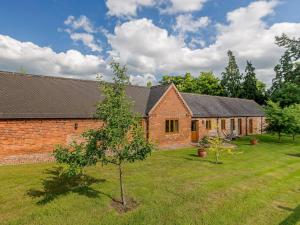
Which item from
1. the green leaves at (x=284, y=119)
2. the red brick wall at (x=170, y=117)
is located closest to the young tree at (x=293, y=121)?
the green leaves at (x=284, y=119)

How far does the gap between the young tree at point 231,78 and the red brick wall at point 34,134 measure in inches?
2031

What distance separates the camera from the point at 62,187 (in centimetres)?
1222

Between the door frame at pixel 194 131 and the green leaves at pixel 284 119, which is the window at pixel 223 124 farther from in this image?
the green leaves at pixel 284 119

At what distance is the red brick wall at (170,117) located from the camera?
83.0ft

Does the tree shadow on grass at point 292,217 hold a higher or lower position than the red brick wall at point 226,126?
lower

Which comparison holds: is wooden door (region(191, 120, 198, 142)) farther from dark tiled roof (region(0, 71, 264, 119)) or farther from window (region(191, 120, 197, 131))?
dark tiled roof (region(0, 71, 264, 119))

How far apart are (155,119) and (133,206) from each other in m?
15.6

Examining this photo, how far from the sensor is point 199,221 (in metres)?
8.84

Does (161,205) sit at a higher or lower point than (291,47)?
lower

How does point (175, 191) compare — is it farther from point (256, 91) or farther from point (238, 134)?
point (256, 91)

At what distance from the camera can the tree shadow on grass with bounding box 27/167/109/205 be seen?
36.3 ft

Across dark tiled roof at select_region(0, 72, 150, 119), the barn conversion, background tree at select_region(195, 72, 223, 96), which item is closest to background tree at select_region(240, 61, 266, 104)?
background tree at select_region(195, 72, 223, 96)

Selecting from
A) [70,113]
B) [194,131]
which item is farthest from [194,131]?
[70,113]

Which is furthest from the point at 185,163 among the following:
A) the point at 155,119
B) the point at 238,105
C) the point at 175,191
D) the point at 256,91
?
the point at 256,91
